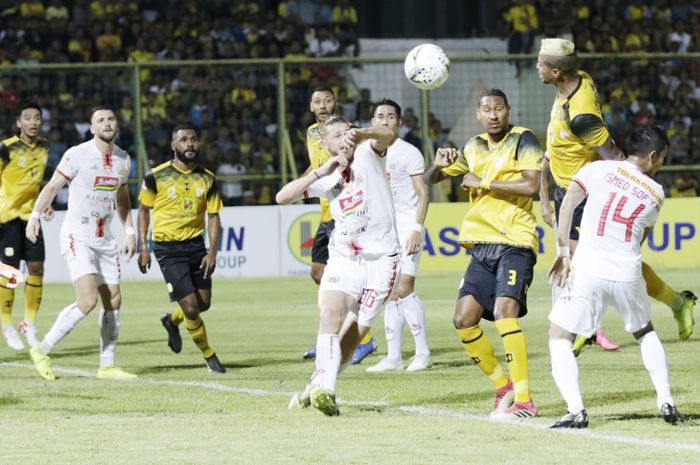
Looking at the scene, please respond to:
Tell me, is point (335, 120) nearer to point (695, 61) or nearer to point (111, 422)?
point (111, 422)

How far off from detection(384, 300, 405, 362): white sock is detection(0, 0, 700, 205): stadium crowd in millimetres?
12024

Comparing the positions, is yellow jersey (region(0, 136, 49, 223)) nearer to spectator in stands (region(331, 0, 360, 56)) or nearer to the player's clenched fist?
the player's clenched fist

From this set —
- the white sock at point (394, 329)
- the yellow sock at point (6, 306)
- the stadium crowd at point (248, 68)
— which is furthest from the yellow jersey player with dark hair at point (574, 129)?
the stadium crowd at point (248, 68)

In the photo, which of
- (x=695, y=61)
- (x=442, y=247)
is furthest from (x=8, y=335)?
(x=695, y=61)

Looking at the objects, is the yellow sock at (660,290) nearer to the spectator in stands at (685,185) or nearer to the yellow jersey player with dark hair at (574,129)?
the yellow jersey player with dark hair at (574,129)

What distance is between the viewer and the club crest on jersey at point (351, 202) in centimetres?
952

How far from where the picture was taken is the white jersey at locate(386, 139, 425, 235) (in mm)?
12969

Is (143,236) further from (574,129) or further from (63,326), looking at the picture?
(574,129)

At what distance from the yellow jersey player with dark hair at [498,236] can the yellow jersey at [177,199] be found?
12.6ft

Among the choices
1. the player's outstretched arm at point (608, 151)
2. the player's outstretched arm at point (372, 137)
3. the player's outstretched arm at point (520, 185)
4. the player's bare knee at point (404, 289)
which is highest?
the player's outstretched arm at point (372, 137)

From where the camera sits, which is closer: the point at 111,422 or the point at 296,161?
the point at 111,422

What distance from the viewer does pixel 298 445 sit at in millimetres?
8055

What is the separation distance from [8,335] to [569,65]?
7.95 metres

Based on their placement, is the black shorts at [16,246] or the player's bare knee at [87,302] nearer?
the player's bare knee at [87,302]
